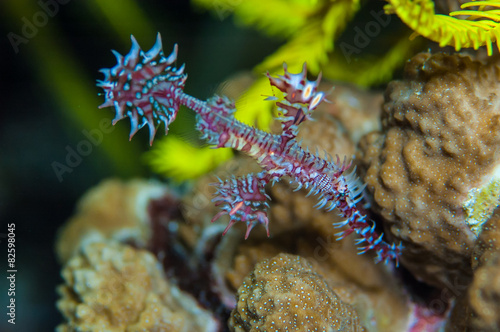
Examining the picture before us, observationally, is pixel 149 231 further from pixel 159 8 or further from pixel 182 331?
pixel 159 8

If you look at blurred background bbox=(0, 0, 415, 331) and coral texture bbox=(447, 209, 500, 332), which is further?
blurred background bbox=(0, 0, 415, 331)

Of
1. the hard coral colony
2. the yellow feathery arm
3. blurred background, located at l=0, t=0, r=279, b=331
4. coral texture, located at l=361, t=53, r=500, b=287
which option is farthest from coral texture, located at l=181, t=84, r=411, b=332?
blurred background, located at l=0, t=0, r=279, b=331

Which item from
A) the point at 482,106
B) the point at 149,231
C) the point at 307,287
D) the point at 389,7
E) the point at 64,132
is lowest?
the point at 149,231

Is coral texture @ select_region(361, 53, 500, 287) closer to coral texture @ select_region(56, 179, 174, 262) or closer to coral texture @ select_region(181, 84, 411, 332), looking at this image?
coral texture @ select_region(181, 84, 411, 332)

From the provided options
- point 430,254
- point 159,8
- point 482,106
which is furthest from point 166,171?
point 482,106

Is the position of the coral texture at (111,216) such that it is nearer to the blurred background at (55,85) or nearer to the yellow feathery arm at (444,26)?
the blurred background at (55,85)

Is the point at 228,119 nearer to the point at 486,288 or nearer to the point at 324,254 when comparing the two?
the point at 324,254

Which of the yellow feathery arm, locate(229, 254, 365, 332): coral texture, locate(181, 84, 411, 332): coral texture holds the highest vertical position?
the yellow feathery arm
